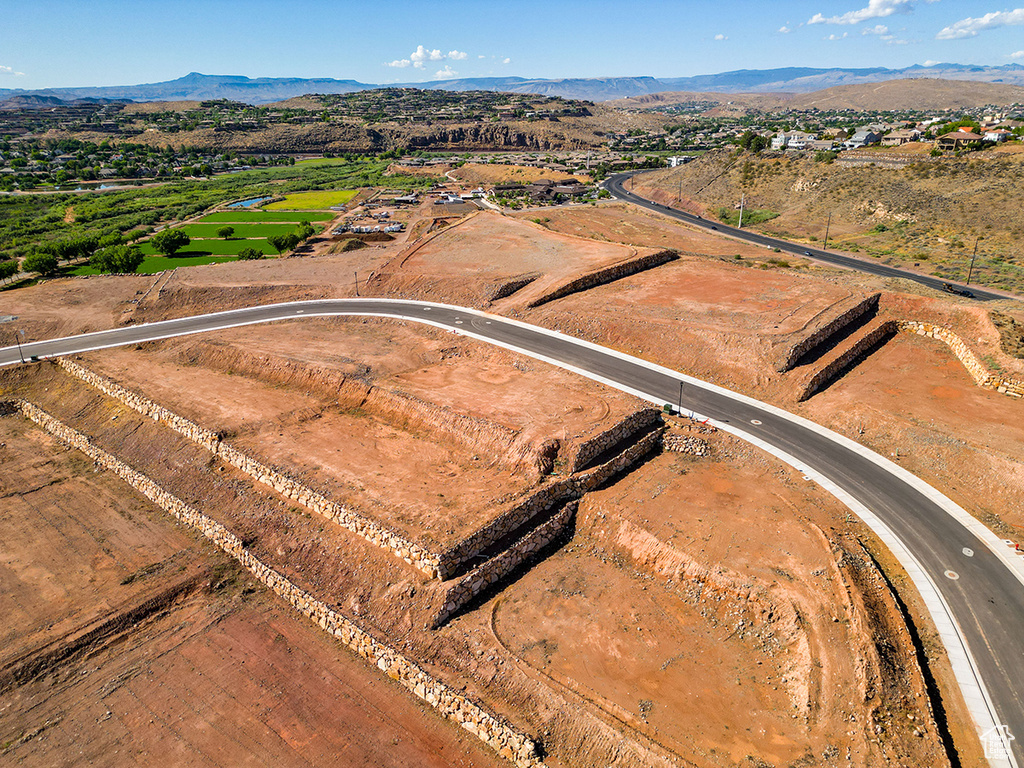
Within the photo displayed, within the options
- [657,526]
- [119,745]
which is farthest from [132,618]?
[657,526]

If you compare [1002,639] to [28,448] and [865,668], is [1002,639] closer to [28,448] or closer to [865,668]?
[865,668]

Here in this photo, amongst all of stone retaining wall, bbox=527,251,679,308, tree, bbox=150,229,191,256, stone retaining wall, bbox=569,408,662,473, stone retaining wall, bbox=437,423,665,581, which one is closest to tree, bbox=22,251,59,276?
tree, bbox=150,229,191,256

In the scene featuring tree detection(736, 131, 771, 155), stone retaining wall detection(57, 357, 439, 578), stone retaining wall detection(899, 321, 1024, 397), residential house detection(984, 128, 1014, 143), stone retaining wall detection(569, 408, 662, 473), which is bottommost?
stone retaining wall detection(57, 357, 439, 578)

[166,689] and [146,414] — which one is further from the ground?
[146,414]

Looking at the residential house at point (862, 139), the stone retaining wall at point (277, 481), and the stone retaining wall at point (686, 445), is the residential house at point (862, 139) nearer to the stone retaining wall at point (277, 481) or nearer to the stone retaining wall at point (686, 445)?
the stone retaining wall at point (686, 445)

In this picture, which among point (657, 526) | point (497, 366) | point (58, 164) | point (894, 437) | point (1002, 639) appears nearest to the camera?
point (1002, 639)
